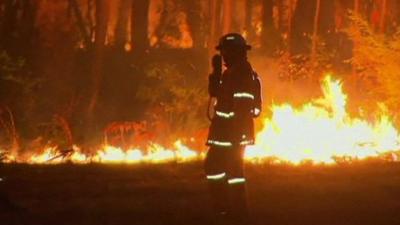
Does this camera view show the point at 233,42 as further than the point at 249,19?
No

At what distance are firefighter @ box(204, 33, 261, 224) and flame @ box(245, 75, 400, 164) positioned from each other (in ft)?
17.4

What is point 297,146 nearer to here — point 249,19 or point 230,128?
point 230,128

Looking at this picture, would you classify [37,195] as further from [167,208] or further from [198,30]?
[198,30]

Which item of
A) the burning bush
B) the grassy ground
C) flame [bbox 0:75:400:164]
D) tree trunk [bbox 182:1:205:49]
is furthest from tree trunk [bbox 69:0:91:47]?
the grassy ground

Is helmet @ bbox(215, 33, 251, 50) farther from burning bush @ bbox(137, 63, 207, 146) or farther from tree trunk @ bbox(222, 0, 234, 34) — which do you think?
tree trunk @ bbox(222, 0, 234, 34)

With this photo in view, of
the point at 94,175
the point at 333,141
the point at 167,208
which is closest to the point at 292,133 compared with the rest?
the point at 333,141

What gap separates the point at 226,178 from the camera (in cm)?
843

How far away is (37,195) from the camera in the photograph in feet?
34.0

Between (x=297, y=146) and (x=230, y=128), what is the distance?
6651 millimetres

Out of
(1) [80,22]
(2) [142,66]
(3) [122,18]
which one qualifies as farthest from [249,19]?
(2) [142,66]

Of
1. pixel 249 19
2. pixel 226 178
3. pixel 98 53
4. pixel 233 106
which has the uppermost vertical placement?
pixel 249 19

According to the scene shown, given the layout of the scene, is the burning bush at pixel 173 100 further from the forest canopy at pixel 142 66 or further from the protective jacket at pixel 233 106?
the protective jacket at pixel 233 106

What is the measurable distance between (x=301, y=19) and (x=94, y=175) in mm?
18575

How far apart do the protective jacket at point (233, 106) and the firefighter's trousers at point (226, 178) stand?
0.11 metres
